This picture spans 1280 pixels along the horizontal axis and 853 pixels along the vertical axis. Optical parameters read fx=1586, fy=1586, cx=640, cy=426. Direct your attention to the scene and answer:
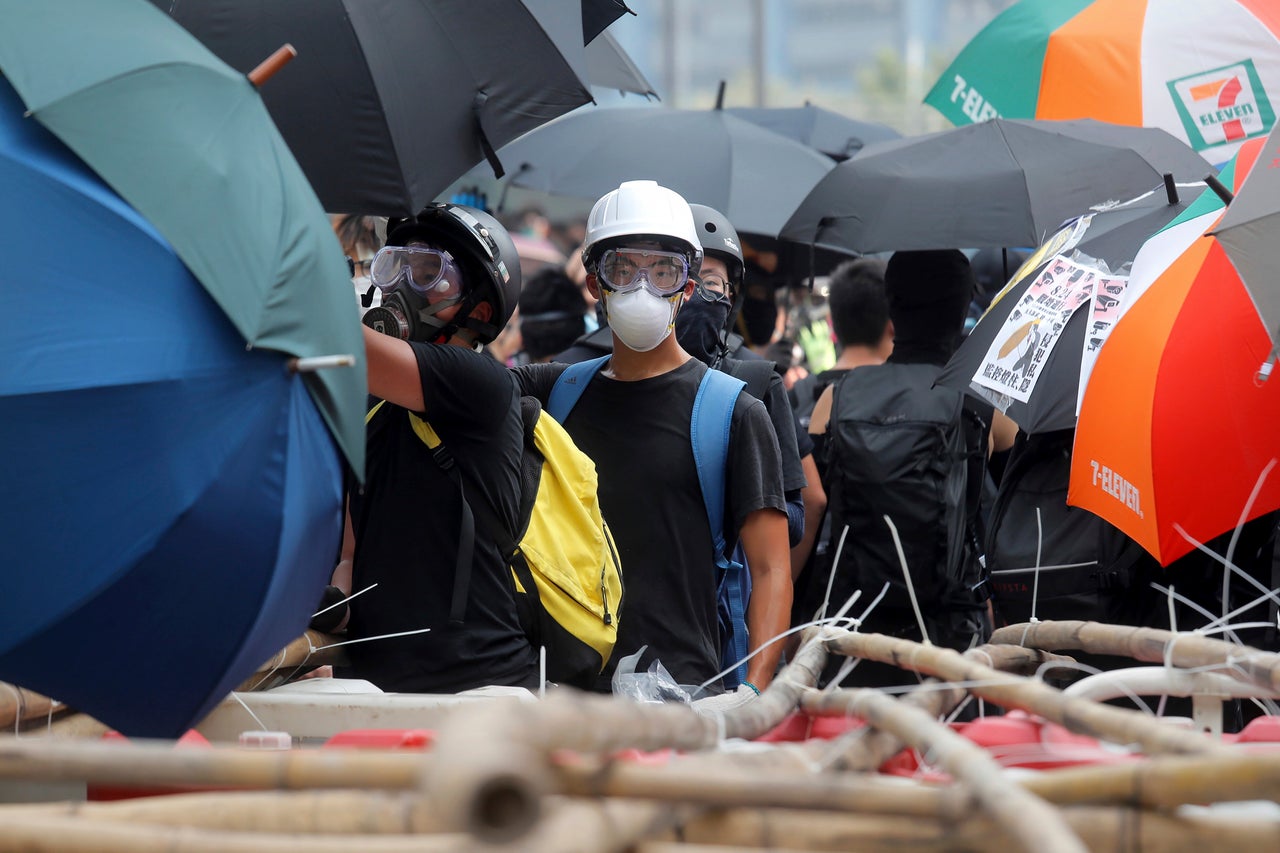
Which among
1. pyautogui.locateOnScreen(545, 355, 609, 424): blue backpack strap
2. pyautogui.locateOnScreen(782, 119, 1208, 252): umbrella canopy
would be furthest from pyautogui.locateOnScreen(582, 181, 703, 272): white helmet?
pyautogui.locateOnScreen(782, 119, 1208, 252): umbrella canopy

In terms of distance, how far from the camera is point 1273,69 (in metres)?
6.12

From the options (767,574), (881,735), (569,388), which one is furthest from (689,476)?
(881,735)

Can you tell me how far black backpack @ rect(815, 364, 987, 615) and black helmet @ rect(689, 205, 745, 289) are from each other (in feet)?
1.94

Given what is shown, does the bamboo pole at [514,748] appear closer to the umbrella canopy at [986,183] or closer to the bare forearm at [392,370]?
the bare forearm at [392,370]

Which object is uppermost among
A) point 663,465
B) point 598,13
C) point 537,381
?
point 598,13

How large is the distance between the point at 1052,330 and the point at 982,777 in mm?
3071

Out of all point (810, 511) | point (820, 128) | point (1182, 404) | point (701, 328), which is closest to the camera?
point (1182, 404)

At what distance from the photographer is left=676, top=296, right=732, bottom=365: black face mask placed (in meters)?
5.06

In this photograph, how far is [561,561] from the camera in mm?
3688

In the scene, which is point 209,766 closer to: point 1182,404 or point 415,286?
point 415,286

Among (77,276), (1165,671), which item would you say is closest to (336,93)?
(77,276)

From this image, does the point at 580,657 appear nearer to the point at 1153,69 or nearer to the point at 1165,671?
the point at 1165,671

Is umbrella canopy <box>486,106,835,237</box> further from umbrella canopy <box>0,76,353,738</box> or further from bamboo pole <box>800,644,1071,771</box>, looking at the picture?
umbrella canopy <box>0,76,353,738</box>

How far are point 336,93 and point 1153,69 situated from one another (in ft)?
14.5
